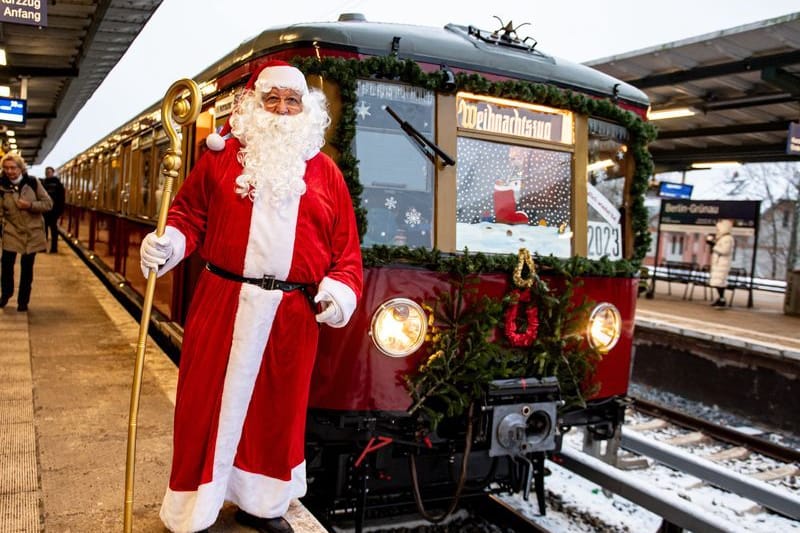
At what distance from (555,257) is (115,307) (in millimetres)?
6282

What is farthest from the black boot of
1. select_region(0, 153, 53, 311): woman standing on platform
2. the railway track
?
select_region(0, 153, 53, 311): woman standing on platform

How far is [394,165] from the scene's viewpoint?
3.63 m

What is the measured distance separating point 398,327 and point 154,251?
133cm

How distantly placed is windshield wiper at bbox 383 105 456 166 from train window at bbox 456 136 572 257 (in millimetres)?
160

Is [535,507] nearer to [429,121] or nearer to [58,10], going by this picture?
[429,121]

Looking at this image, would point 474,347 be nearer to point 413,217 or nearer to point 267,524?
point 413,217

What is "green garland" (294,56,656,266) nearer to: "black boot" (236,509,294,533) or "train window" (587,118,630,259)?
"train window" (587,118,630,259)

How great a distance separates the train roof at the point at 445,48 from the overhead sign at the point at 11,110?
39.5 feet

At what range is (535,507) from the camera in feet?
17.3

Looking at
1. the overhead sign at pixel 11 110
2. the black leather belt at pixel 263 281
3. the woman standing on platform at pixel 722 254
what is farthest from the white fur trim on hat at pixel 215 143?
the overhead sign at pixel 11 110

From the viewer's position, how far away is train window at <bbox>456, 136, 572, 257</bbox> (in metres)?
3.81

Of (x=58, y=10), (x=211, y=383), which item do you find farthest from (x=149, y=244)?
(x=58, y=10)

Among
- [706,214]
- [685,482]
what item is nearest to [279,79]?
[685,482]

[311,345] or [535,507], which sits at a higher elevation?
[311,345]
